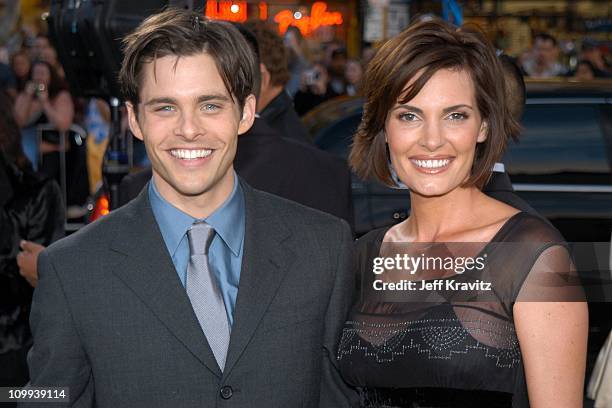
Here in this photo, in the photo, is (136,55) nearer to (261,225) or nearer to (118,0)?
(261,225)

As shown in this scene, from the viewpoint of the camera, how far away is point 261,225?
2.89m

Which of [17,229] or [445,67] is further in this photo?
[17,229]

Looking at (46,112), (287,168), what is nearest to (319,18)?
(46,112)

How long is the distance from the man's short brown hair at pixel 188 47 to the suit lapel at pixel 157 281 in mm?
372

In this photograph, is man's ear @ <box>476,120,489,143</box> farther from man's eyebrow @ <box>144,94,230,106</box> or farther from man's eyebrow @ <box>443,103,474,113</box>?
man's eyebrow @ <box>144,94,230,106</box>

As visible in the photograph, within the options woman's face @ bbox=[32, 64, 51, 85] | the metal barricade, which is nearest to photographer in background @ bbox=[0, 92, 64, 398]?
the metal barricade

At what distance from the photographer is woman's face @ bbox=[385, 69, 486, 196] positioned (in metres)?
3.15

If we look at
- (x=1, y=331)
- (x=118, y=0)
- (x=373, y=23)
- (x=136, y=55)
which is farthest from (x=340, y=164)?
(x=373, y=23)

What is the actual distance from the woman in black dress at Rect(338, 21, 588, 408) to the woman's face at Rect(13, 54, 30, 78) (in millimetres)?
9044

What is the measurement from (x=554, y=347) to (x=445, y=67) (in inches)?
35.4

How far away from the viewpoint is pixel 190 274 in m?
2.77

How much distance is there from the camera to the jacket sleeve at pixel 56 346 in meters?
2.64

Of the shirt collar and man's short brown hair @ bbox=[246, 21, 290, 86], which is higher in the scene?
man's short brown hair @ bbox=[246, 21, 290, 86]

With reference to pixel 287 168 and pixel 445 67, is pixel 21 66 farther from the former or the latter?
pixel 445 67
